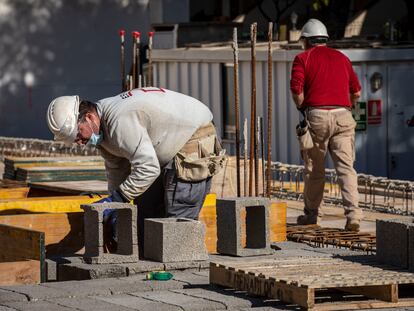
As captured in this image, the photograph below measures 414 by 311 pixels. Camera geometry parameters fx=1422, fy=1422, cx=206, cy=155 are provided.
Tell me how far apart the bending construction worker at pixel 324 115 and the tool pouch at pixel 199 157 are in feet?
7.86

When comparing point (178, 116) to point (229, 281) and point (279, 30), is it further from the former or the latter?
point (279, 30)

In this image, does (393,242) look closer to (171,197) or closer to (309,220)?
(171,197)

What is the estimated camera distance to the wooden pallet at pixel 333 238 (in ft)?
38.2

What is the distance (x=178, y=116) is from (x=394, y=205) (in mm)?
5413

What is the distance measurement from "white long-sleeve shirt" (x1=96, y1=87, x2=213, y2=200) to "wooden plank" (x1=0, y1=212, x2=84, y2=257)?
0.54 meters

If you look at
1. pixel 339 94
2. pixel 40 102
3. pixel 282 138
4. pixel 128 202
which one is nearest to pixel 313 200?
pixel 339 94

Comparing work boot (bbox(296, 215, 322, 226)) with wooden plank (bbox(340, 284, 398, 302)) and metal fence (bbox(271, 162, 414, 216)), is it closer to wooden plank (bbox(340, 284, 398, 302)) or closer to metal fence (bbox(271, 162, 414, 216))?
metal fence (bbox(271, 162, 414, 216))

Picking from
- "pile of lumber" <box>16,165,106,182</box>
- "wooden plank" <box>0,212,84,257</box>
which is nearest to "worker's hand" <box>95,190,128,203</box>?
"wooden plank" <box>0,212,84,257</box>

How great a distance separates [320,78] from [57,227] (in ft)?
10.7

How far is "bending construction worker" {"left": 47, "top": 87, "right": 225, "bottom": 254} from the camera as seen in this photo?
10.2 metres

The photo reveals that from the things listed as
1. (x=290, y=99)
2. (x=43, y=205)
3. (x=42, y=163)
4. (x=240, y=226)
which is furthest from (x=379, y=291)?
(x=290, y=99)

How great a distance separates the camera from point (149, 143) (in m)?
10.3

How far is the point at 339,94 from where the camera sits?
13.2 metres

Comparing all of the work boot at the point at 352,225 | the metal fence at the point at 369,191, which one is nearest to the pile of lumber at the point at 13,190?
the metal fence at the point at 369,191
